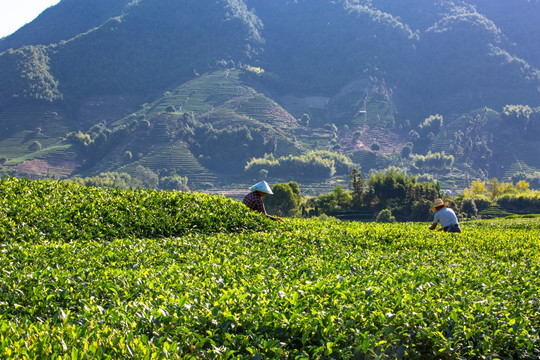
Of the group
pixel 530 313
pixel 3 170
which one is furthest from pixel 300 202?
pixel 3 170

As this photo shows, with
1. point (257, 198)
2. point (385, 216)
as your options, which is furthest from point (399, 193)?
point (257, 198)

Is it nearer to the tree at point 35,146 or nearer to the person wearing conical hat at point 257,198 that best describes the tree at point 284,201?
the person wearing conical hat at point 257,198

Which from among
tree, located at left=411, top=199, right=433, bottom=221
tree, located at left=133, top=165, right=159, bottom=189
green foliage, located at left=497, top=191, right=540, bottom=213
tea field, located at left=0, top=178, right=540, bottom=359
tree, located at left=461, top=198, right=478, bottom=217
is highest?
tea field, located at left=0, top=178, right=540, bottom=359

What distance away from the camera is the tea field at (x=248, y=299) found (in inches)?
188

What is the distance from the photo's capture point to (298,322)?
514 cm

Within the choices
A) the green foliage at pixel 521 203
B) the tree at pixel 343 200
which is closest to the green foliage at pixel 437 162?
the green foliage at pixel 521 203

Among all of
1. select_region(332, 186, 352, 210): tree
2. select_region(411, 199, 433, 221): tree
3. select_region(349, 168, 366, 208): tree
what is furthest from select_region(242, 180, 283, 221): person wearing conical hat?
select_region(349, 168, 366, 208): tree

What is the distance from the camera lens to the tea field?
15.7ft

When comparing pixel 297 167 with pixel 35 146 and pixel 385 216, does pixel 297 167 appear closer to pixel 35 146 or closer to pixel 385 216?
pixel 35 146

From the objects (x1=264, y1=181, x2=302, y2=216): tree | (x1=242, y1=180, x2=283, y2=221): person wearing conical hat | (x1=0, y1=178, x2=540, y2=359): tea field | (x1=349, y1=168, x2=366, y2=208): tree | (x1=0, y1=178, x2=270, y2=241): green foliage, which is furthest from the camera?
(x1=264, y1=181, x2=302, y2=216): tree

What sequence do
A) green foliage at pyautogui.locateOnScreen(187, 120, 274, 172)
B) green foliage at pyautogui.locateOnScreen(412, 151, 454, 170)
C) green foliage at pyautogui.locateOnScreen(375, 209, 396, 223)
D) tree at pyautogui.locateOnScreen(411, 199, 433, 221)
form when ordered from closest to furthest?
1. green foliage at pyautogui.locateOnScreen(375, 209, 396, 223)
2. tree at pyautogui.locateOnScreen(411, 199, 433, 221)
3. green foliage at pyautogui.locateOnScreen(187, 120, 274, 172)
4. green foliage at pyautogui.locateOnScreen(412, 151, 454, 170)

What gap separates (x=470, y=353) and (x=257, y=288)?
2423mm

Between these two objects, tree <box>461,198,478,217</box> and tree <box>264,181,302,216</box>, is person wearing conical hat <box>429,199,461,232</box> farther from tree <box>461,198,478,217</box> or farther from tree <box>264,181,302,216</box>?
tree <box>461,198,478,217</box>

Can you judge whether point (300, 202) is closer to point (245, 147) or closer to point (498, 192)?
point (498, 192)
